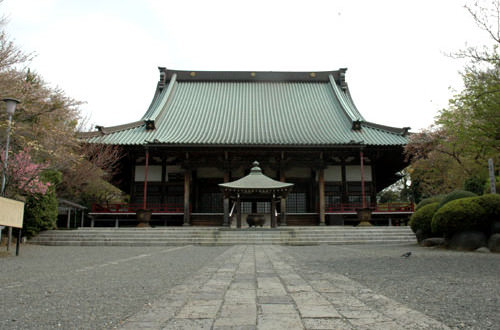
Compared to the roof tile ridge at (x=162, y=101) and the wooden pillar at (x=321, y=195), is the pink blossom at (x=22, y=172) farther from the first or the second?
the wooden pillar at (x=321, y=195)

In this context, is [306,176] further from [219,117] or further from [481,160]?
[481,160]

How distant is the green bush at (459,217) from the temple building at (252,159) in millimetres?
6560

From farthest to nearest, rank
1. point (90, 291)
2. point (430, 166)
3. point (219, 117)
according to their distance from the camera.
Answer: point (219, 117)
point (430, 166)
point (90, 291)

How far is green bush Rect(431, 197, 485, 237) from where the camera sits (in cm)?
886

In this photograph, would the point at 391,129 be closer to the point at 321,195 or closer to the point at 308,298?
the point at 321,195

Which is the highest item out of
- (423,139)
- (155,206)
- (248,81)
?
(248,81)

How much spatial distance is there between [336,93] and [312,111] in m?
2.63

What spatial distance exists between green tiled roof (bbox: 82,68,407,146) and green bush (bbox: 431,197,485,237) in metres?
7.61

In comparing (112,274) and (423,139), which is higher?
(423,139)

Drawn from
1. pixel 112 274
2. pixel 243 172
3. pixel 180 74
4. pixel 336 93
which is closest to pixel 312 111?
pixel 336 93

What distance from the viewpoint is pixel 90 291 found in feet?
11.5

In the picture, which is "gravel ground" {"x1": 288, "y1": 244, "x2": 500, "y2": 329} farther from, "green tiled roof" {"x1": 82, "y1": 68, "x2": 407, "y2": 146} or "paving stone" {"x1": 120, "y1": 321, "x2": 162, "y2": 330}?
"green tiled roof" {"x1": 82, "y1": 68, "x2": 407, "y2": 146}

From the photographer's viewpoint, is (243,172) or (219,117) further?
(219,117)

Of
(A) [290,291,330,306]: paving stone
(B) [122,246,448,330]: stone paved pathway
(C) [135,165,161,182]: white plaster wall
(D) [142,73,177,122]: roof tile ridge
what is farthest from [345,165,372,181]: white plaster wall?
(A) [290,291,330,306]: paving stone
